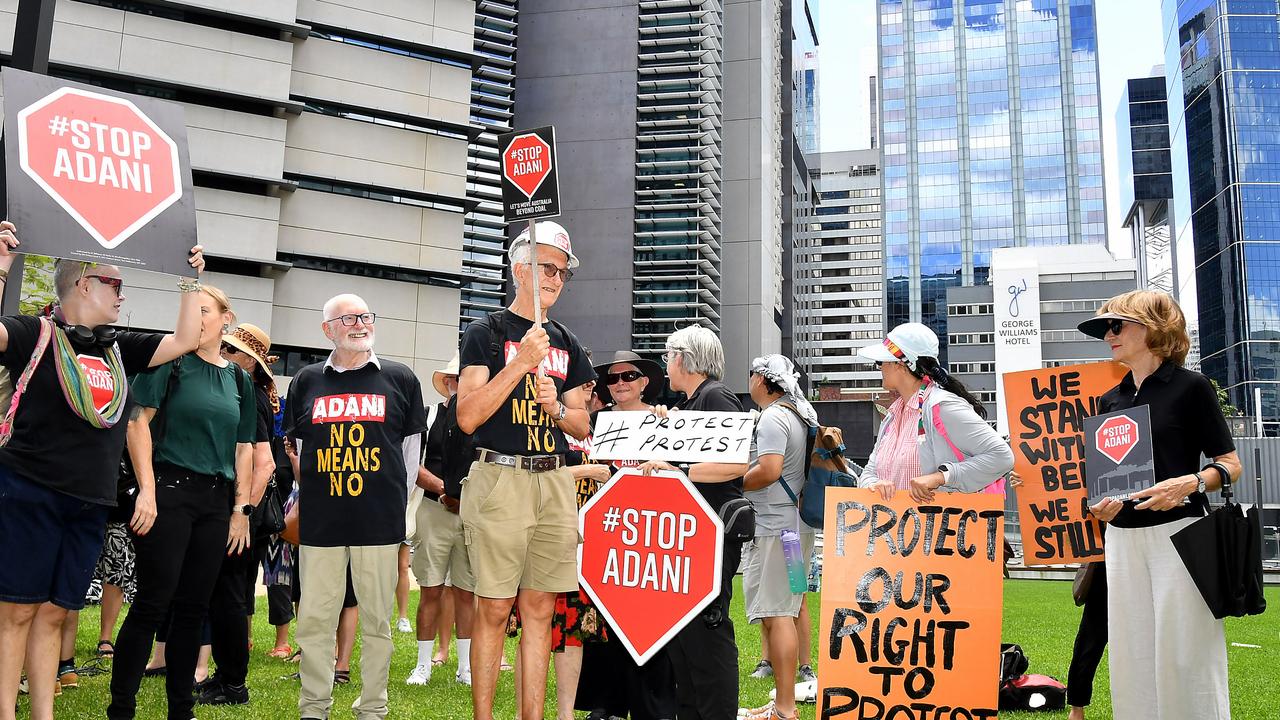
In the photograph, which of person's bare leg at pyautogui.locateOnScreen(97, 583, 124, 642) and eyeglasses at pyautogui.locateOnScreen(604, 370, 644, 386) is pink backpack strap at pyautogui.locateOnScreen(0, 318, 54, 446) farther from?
A: person's bare leg at pyautogui.locateOnScreen(97, 583, 124, 642)

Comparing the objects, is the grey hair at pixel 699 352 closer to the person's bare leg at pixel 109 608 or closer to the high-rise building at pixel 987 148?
the person's bare leg at pixel 109 608

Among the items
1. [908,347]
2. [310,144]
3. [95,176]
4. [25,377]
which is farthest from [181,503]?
[310,144]

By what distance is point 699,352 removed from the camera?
562cm

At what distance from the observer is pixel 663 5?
54.4m

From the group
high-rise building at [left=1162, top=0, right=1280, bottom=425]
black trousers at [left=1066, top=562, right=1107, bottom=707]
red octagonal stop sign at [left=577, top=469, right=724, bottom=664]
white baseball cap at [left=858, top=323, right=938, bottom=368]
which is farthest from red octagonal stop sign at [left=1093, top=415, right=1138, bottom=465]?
high-rise building at [left=1162, top=0, right=1280, bottom=425]

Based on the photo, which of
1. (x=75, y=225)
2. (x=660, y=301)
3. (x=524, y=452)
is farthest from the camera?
(x=660, y=301)

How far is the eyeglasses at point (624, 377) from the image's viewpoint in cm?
589

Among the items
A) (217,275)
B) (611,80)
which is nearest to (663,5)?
(611,80)

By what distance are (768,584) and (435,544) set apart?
269cm

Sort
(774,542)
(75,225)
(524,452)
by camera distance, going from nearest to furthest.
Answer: (75,225), (524,452), (774,542)

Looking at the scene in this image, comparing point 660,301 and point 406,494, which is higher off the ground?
point 660,301

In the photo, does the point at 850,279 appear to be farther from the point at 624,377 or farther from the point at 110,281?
the point at 110,281

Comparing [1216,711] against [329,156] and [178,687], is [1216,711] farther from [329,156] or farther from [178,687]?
[329,156]

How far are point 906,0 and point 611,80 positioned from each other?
465 feet
